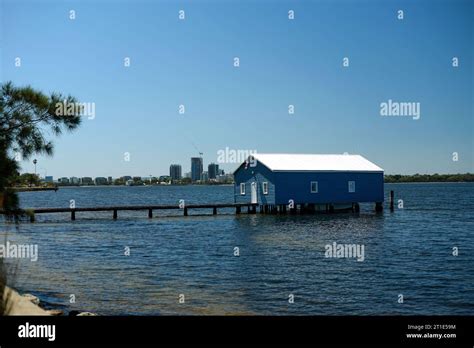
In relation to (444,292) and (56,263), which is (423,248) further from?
(56,263)

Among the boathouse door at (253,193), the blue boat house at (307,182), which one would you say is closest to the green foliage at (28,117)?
the blue boat house at (307,182)

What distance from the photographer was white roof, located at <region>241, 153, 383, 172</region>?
4206cm

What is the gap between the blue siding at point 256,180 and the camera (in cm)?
4216

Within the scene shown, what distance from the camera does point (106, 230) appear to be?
34281 mm

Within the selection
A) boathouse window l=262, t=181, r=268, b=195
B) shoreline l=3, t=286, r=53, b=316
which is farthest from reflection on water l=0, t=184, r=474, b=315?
boathouse window l=262, t=181, r=268, b=195

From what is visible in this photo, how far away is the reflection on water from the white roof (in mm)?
10402

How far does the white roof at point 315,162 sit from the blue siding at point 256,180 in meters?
0.95

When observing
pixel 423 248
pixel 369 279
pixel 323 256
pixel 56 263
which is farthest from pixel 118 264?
pixel 423 248

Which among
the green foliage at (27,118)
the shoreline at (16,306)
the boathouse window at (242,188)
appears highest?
the green foliage at (27,118)

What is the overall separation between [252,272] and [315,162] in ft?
92.2

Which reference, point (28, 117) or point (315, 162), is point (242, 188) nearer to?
point (315, 162)

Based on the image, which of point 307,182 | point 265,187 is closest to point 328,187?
point 307,182

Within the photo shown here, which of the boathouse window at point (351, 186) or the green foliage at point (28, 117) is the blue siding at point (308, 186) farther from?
the green foliage at point (28, 117)

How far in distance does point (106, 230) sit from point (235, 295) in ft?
73.9
